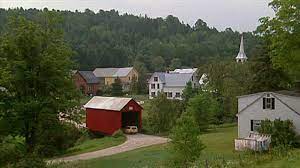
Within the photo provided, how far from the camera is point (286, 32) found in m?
28.0

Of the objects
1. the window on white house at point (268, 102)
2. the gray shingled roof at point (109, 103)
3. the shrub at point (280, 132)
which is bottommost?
the shrub at point (280, 132)

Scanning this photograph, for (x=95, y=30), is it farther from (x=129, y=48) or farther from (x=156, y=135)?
(x=156, y=135)

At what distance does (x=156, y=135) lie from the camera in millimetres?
44875

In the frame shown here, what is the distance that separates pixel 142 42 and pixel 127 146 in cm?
12639

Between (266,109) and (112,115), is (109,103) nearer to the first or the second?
(112,115)

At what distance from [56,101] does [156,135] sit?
2174 centimetres

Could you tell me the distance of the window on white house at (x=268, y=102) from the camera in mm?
31355

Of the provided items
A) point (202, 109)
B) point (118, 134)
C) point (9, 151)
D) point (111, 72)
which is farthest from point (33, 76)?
point (111, 72)

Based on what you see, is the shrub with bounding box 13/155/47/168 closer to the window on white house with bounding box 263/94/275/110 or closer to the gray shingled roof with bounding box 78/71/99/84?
the window on white house with bounding box 263/94/275/110

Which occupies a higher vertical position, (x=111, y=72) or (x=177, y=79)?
(x=111, y=72)

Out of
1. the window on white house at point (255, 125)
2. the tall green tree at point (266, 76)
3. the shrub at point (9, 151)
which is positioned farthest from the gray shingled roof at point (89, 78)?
the shrub at point (9, 151)

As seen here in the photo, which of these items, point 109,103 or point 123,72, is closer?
point 109,103

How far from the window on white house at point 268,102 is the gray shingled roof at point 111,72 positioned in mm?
85175

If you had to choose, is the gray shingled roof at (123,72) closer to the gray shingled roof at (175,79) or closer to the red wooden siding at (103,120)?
the gray shingled roof at (175,79)
